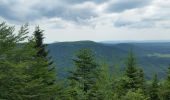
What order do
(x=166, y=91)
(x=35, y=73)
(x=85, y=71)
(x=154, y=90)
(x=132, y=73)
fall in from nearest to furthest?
(x=35, y=73) → (x=85, y=71) → (x=132, y=73) → (x=166, y=91) → (x=154, y=90)

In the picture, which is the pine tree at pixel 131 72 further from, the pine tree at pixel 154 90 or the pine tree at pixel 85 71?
the pine tree at pixel 154 90

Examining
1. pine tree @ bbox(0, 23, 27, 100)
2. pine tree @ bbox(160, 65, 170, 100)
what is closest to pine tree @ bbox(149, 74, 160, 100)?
pine tree @ bbox(160, 65, 170, 100)

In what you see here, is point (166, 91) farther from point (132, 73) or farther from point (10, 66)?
point (10, 66)

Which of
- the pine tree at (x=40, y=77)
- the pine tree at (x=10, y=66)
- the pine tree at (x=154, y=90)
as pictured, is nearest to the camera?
the pine tree at (x=10, y=66)

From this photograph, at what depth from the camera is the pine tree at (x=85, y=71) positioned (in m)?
39.9

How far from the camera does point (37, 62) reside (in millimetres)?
28391

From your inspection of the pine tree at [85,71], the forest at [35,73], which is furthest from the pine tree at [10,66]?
the pine tree at [85,71]

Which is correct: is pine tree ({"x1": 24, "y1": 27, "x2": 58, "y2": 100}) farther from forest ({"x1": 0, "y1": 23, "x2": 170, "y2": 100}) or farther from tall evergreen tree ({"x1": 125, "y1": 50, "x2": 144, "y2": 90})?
tall evergreen tree ({"x1": 125, "y1": 50, "x2": 144, "y2": 90})

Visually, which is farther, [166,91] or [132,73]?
[166,91]

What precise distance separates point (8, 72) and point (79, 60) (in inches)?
691

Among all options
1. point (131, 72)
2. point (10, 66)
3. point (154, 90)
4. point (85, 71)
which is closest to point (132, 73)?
point (131, 72)

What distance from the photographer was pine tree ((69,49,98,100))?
131ft

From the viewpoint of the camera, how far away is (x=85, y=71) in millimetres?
40688

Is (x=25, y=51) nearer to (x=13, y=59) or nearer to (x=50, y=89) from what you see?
(x=13, y=59)
